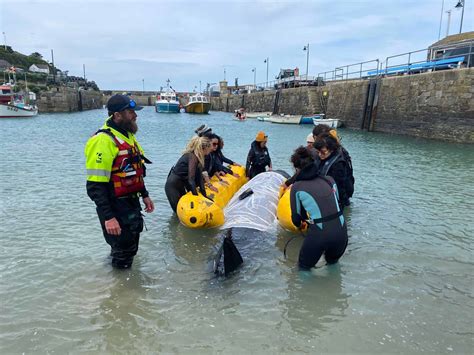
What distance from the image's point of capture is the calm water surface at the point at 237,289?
3.71 m

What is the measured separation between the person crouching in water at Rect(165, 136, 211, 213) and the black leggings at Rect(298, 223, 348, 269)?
2418mm

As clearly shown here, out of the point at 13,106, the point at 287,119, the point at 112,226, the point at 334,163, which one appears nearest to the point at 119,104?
the point at 112,226

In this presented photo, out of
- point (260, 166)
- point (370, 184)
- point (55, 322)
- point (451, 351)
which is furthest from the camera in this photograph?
point (370, 184)

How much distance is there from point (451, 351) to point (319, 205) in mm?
1829

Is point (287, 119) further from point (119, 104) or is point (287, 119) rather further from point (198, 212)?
point (119, 104)

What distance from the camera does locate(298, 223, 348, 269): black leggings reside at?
428 cm

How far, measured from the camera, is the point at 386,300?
175 inches

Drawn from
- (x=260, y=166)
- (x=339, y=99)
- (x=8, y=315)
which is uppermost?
(x=339, y=99)

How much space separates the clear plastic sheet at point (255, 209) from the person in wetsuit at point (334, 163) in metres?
1.29

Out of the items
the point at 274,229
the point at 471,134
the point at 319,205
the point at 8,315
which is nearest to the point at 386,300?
the point at 319,205

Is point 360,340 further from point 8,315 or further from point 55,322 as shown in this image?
point 8,315

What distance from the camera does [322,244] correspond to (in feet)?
14.2

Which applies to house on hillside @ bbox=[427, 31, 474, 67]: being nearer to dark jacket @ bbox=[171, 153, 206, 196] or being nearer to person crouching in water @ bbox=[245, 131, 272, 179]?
person crouching in water @ bbox=[245, 131, 272, 179]

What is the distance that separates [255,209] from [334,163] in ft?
5.48
